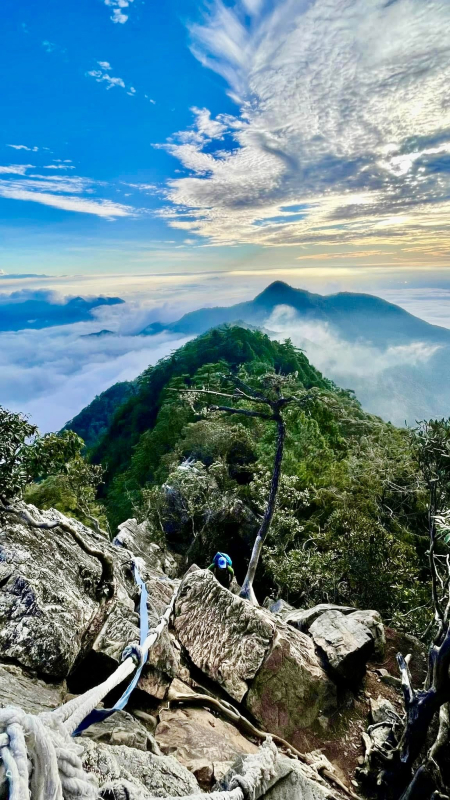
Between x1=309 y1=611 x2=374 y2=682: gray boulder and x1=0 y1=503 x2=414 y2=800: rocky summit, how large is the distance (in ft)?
0.08

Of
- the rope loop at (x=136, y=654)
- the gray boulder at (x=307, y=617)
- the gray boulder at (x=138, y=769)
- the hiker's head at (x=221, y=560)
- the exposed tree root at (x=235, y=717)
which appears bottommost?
the gray boulder at (x=307, y=617)

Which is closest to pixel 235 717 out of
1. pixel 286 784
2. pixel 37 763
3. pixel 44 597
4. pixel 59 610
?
pixel 286 784

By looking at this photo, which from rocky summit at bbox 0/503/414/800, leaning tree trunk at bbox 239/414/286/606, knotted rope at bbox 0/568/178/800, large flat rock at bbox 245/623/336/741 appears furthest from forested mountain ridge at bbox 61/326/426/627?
knotted rope at bbox 0/568/178/800

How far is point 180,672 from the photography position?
5461mm

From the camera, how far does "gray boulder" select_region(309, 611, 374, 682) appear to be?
23.0 feet

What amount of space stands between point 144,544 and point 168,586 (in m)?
9.30

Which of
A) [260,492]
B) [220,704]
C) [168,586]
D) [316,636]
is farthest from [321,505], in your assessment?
[220,704]

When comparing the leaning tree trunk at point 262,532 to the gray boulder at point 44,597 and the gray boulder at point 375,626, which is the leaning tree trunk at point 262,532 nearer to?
the gray boulder at point 375,626

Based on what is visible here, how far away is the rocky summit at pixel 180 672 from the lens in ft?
11.0

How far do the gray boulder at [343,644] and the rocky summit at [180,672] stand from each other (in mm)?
24

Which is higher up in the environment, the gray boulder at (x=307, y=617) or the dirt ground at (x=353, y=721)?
the gray boulder at (x=307, y=617)

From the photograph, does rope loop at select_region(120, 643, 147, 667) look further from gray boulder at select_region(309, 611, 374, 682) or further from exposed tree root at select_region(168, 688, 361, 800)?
gray boulder at select_region(309, 611, 374, 682)

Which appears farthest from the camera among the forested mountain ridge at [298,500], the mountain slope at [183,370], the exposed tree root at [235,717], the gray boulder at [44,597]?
the mountain slope at [183,370]

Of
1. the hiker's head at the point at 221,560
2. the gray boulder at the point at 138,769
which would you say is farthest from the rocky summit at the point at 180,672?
the hiker's head at the point at 221,560
